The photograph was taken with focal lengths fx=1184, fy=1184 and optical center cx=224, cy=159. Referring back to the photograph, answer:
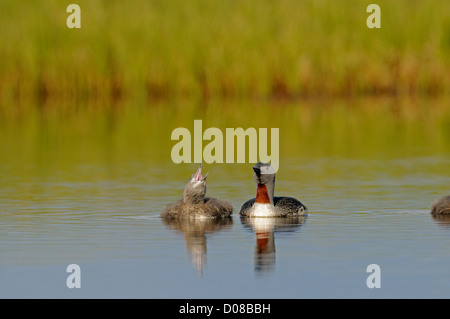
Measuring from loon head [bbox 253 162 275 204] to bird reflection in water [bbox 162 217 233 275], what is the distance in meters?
0.40

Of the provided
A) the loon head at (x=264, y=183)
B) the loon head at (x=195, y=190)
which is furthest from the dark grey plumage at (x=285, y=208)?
the loon head at (x=195, y=190)

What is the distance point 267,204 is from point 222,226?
0.77m

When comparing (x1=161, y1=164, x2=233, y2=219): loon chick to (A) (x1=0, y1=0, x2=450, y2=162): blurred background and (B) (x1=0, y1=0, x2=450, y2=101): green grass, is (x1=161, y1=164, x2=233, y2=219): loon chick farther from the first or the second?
(B) (x1=0, y1=0, x2=450, y2=101): green grass

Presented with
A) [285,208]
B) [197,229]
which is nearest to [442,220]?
[285,208]

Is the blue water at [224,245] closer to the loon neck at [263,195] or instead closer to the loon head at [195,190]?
the loon neck at [263,195]

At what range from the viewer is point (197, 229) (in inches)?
456

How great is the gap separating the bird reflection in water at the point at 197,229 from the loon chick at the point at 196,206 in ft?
0.24

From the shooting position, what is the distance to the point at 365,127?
970 inches

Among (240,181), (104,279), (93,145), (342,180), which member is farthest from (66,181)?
(104,279)

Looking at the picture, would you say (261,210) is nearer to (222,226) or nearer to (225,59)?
(222,226)

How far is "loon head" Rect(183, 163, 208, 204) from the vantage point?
12328 millimetres

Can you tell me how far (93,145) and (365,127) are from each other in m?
6.18

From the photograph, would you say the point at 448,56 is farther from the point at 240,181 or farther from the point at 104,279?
the point at 104,279

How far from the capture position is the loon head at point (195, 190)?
1233 cm
